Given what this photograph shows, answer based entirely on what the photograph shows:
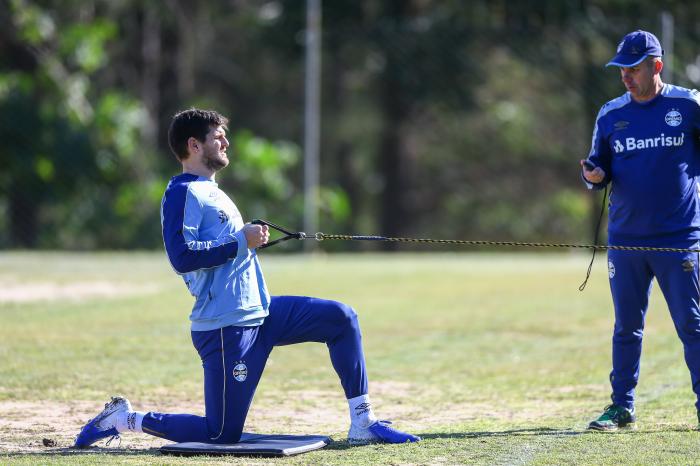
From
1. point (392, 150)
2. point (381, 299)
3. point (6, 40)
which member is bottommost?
point (381, 299)

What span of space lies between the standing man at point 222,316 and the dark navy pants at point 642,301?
1429mm

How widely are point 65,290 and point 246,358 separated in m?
9.37

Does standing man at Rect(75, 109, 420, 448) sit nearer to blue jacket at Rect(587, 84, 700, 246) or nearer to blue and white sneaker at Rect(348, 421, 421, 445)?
blue and white sneaker at Rect(348, 421, 421, 445)

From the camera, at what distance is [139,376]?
8.95 m

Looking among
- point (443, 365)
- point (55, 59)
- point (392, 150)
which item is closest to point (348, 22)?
point (392, 150)

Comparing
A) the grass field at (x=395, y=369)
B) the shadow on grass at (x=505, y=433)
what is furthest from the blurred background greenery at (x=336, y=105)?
the shadow on grass at (x=505, y=433)

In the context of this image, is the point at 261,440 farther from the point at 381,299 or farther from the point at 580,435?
the point at 381,299

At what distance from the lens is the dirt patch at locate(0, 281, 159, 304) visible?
1406 centimetres

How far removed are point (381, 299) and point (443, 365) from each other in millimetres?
4780

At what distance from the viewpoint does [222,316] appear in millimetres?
5934

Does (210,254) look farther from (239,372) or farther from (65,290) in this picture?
(65,290)

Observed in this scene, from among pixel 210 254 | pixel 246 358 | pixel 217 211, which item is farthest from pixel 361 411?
pixel 217 211

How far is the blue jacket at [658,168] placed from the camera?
666cm

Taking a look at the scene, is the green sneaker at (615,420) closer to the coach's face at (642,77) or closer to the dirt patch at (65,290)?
the coach's face at (642,77)
